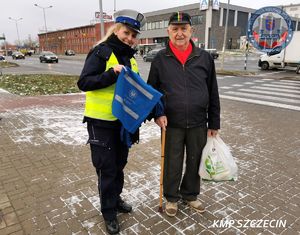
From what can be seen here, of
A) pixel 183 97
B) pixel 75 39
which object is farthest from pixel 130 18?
pixel 75 39

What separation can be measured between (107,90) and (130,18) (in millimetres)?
685

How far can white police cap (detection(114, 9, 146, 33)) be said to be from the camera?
2.60 metres

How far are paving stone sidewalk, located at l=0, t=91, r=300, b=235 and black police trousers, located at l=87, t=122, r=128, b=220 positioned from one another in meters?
0.31

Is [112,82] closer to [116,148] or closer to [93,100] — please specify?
[93,100]

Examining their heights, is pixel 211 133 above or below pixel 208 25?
below

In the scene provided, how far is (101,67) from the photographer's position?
2566 mm

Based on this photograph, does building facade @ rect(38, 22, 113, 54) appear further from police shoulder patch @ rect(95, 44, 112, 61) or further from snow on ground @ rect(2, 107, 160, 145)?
police shoulder patch @ rect(95, 44, 112, 61)

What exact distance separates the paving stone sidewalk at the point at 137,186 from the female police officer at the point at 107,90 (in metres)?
0.53

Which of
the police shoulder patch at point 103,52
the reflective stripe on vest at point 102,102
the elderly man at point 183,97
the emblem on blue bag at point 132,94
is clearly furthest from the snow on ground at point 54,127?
the police shoulder patch at point 103,52

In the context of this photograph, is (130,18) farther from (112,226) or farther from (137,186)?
(137,186)

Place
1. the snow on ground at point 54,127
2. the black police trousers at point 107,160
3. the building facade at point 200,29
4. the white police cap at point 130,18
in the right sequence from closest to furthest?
1. the white police cap at point 130,18
2. the black police trousers at point 107,160
3. the snow on ground at point 54,127
4. the building facade at point 200,29

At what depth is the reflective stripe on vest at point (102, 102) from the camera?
2625 mm

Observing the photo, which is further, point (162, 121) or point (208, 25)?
point (208, 25)

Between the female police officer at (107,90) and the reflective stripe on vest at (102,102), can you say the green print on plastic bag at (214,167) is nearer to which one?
the female police officer at (107,90)
